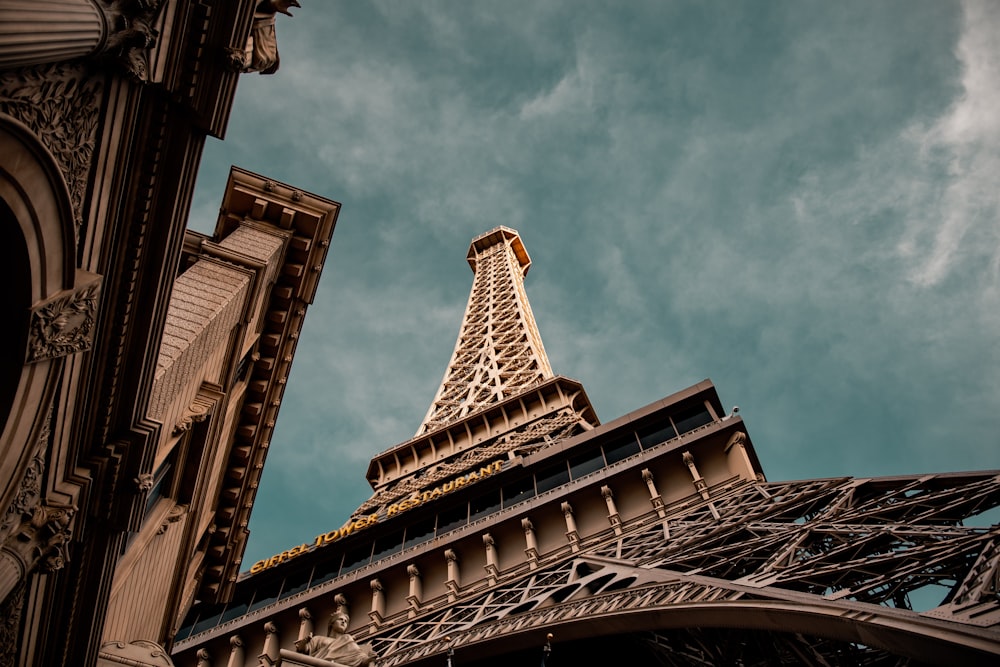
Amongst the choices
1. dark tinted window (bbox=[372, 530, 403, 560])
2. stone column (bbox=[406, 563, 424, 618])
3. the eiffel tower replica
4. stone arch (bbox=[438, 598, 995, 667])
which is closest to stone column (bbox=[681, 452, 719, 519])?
the eiffel tower replica

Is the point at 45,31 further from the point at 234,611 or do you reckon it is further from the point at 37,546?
the point at 234,611

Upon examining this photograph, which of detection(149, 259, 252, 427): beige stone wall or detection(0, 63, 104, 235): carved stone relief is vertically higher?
detection(149, 259, 252, 427): beige stone wall

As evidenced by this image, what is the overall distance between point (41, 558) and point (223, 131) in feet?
21.5

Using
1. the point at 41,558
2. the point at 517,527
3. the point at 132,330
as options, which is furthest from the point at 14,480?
the point at 517,527

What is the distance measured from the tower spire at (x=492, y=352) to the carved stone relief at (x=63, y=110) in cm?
4581

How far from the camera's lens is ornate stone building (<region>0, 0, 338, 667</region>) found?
26.9ft

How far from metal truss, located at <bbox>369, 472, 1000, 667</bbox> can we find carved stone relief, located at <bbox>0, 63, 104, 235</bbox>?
38.3 ft

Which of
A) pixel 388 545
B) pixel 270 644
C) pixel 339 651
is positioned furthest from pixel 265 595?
pixel 339 651

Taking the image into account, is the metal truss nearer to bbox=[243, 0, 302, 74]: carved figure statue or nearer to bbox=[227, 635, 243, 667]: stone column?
bbox=[227, 635, 243, 667]: stone column

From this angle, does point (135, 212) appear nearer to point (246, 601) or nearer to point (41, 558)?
point (41, 558)

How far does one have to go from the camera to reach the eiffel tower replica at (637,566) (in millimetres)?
12562

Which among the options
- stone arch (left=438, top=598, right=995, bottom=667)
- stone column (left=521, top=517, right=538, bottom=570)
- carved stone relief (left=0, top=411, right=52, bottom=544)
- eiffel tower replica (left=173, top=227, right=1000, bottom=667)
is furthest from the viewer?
stone column (left=521, top=517, right=538, bottom=570)

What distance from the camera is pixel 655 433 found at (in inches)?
1256

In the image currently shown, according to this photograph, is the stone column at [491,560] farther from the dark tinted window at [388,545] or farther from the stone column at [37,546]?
the stone column at [37,546]
